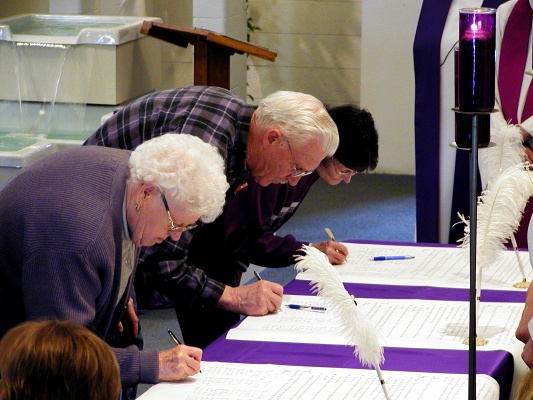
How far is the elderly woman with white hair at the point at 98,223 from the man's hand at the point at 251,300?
0.46 metres

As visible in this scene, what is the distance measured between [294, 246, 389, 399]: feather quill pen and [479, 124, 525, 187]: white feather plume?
4.23 ft

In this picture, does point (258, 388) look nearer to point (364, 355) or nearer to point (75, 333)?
point (364, 355)

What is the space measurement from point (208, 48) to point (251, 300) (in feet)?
6.33

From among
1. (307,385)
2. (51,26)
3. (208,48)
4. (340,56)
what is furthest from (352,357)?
(340,56)

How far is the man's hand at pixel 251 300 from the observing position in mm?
2617

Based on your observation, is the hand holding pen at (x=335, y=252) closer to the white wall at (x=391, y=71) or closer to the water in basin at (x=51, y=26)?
the water in basin at (x=51, y=26)

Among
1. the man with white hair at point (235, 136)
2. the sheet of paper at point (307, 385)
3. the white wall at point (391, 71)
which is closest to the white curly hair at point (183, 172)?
the sheet of paper at point (307, 385)

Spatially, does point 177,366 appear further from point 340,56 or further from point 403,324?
point 340,56

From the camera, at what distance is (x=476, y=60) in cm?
180

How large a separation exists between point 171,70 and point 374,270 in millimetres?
5468

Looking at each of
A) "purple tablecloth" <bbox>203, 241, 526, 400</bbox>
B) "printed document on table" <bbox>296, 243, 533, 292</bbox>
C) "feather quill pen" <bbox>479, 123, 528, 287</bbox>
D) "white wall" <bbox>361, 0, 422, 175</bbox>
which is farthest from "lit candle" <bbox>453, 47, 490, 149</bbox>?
"white wall" <bbox>361, 0, 422, 175</bbox>

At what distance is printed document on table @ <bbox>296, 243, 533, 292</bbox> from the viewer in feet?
9.63

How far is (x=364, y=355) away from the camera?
78.3 inches

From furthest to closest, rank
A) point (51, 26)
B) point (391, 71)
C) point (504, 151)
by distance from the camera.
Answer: point (391, 71) < point (51, 26) < point (504, 151)
